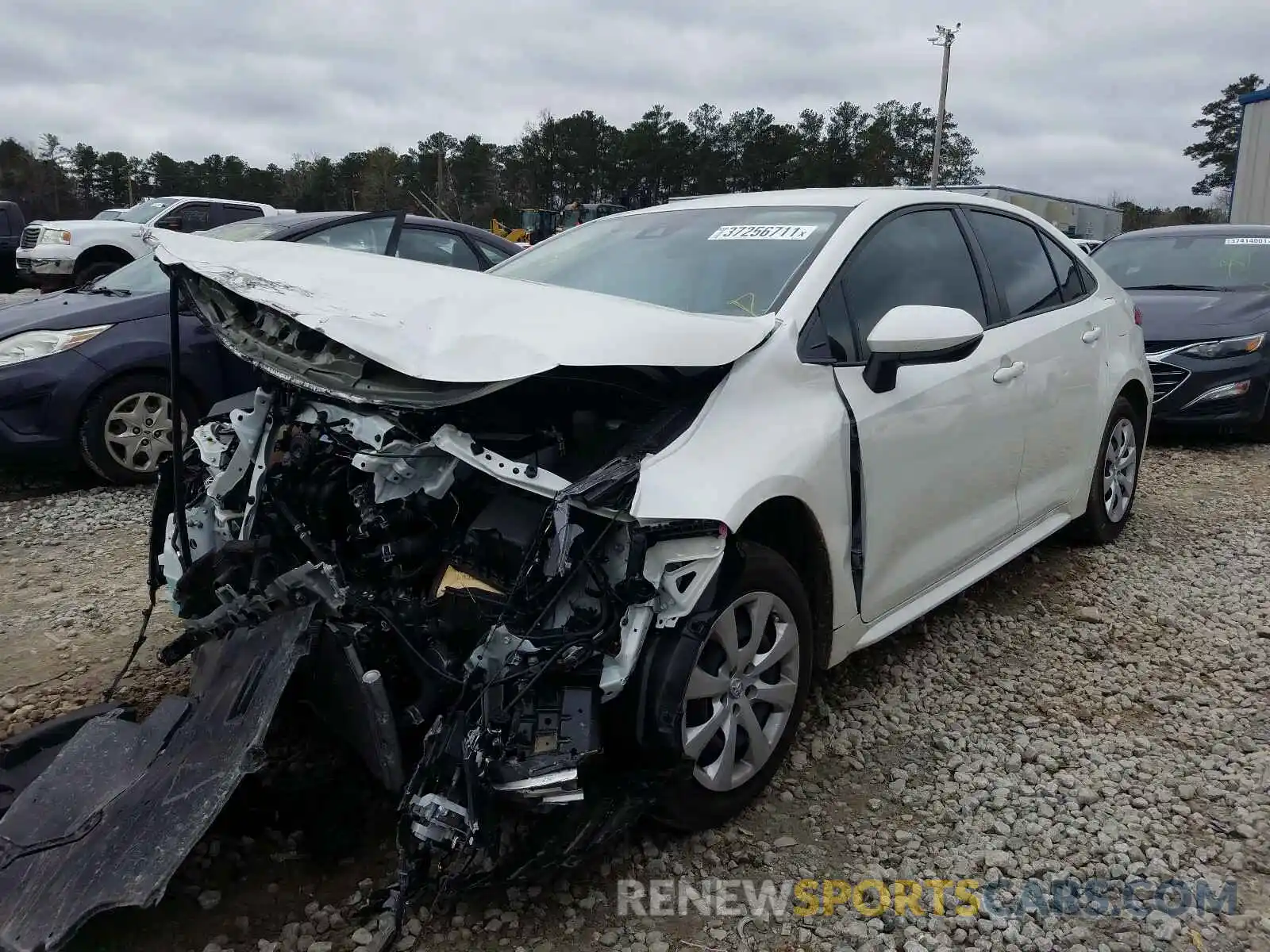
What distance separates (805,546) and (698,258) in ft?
3.64

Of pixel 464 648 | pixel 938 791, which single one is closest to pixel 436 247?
pixel 464 648

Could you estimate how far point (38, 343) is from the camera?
538cm

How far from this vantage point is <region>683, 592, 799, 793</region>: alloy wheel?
242 cm

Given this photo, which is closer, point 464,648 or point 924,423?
point 464,648

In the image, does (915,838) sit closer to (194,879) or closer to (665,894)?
(665,894)

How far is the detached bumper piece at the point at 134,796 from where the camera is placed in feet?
6.37

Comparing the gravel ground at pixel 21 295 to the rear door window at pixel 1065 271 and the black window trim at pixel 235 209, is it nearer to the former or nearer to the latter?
the black window trim at pixel 235 209

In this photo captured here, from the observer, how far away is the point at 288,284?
2.58 m

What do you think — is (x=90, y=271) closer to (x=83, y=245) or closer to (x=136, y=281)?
(x=83, y=245)

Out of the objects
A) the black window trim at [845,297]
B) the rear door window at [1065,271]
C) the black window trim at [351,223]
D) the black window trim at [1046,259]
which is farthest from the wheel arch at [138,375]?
the rear door window at [1065,271]

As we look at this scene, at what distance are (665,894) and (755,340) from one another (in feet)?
4.79

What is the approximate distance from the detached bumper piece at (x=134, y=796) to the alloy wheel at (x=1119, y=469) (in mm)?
3912

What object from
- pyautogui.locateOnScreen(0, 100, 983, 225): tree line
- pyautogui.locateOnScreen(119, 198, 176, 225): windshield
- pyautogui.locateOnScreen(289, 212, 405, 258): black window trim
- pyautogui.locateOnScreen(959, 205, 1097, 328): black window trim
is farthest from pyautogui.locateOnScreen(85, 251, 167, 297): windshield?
pyautogui.locateOnScreen(0, 100, 983, 225): tree line

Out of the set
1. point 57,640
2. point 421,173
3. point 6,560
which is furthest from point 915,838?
Result: point 421,173
